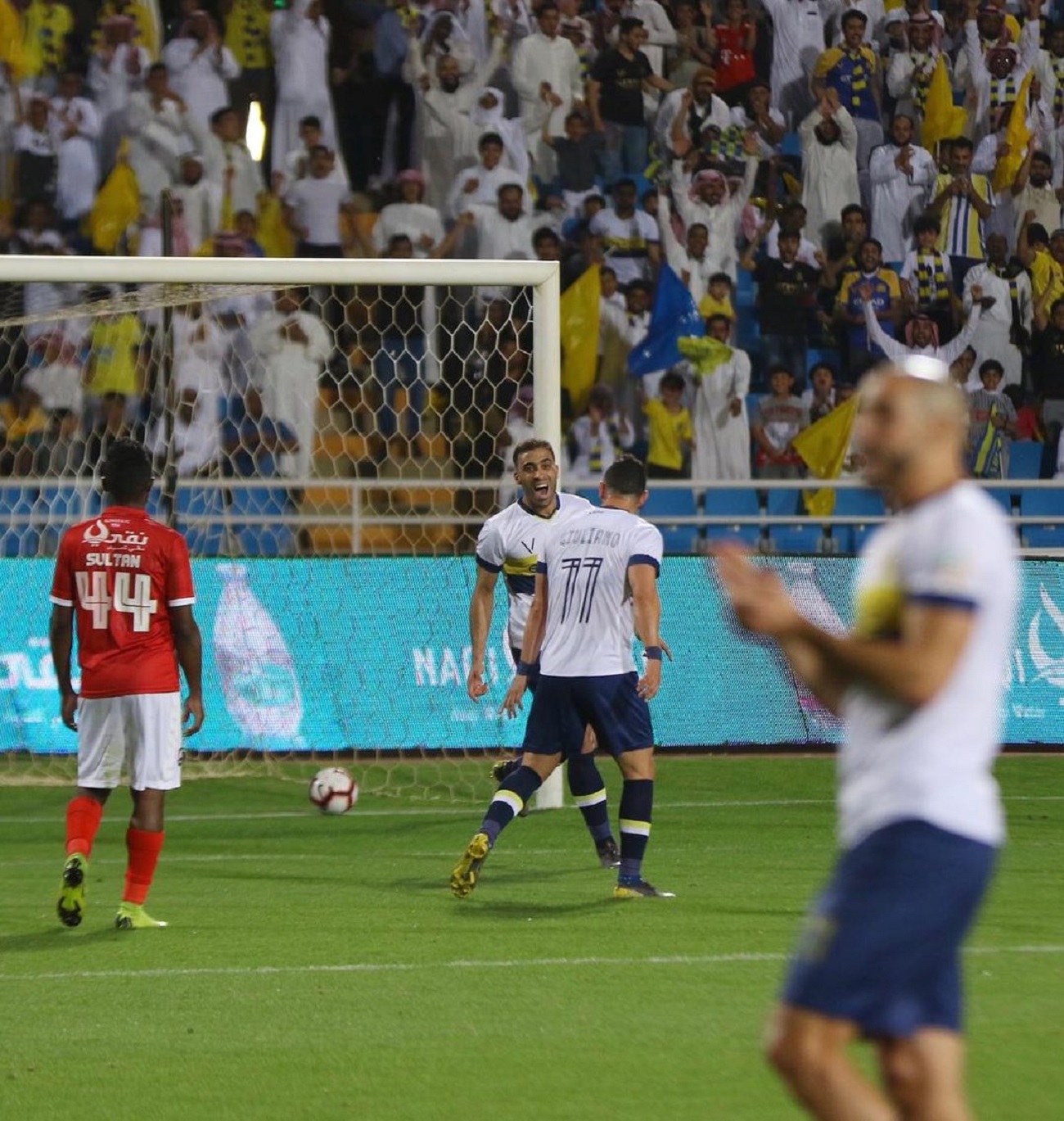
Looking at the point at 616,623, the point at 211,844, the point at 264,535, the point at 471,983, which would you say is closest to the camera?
the point at 471,983

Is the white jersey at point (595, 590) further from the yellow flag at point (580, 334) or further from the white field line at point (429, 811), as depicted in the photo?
the yellow flag at point (580, 334)

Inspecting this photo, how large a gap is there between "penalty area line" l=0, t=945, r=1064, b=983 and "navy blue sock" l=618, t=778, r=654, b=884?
1479 mm

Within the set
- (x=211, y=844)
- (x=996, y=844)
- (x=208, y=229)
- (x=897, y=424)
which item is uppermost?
(x=208, y=229)

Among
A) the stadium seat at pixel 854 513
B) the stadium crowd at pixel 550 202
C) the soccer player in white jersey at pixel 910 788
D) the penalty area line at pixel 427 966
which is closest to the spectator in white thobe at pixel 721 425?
the stadium crowd at pixel 550 202

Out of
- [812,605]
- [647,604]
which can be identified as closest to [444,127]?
[812,605]

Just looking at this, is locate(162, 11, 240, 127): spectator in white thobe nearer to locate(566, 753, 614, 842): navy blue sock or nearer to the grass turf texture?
the grass turf texture

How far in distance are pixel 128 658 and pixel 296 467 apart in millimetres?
7696

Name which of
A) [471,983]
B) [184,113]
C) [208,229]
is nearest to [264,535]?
[208,229]

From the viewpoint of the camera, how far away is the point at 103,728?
8.48m

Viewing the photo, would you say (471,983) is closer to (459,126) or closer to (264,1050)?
(264,1050)

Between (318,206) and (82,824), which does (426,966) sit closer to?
(82,824)

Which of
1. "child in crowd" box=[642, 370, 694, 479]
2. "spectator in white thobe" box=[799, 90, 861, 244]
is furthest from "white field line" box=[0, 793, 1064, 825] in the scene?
"spectator in white thobe" box=[799, 90, 861, 244]

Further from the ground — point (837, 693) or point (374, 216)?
point (374, 216)

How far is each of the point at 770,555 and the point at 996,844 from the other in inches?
438
